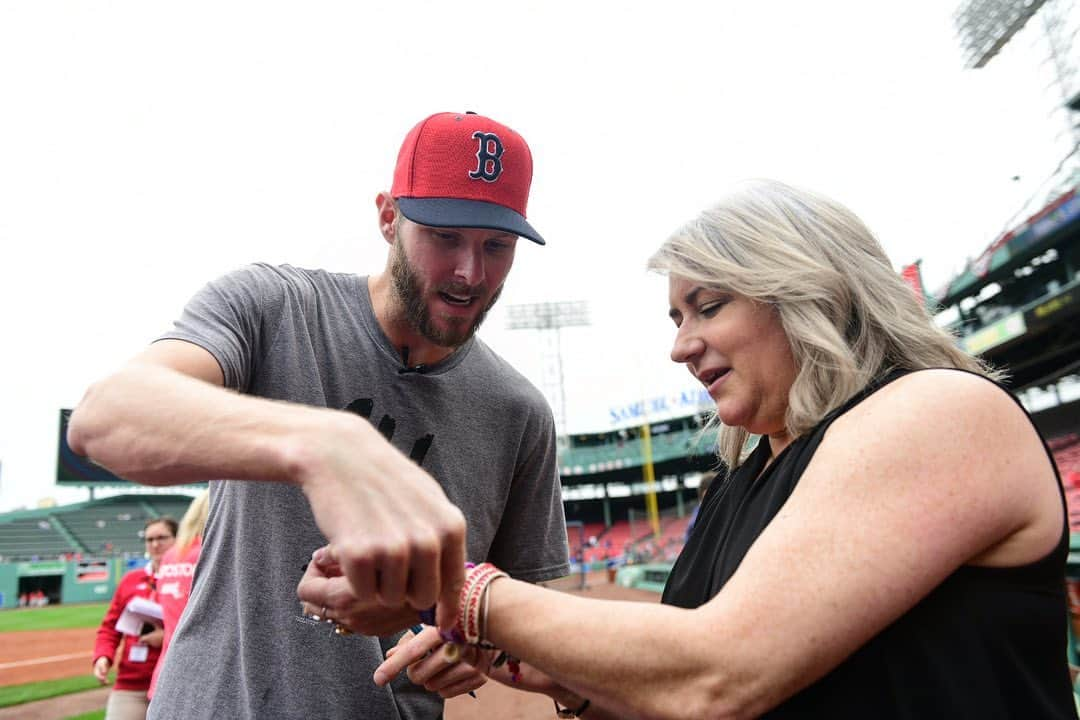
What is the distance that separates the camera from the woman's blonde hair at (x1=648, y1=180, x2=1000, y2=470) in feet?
5.30

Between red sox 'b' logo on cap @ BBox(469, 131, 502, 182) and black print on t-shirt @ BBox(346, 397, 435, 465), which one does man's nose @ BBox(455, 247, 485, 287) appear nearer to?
red sox 'b' logo on cap @ BBox(469, 131, 502, 182)

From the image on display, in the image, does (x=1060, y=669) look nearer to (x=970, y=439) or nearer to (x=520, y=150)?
(x=970, y=439)

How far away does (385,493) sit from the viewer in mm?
877

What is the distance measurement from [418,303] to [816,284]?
106 cm

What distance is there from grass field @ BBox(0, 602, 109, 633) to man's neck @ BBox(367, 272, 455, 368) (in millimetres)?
24036

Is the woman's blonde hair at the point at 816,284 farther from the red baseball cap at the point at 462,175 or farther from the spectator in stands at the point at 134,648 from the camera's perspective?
the spectator in stands at the point at 134,648

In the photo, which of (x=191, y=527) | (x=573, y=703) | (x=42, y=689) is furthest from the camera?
(x=42, y=689)

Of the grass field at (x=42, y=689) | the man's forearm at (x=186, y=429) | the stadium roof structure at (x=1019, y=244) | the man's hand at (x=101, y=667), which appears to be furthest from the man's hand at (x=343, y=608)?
the stadium roof structure at (x=1019, y=244)

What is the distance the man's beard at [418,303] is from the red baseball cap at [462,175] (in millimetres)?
164

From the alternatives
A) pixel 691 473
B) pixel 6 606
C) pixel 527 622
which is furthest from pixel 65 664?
pixel 691 473

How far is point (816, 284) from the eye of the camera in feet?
5.53

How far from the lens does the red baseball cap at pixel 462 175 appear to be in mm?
1948

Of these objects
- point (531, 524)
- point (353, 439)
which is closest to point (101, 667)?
point (531, 524)

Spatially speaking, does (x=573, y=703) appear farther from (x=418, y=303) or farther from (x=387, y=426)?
(x=418, y=303)
